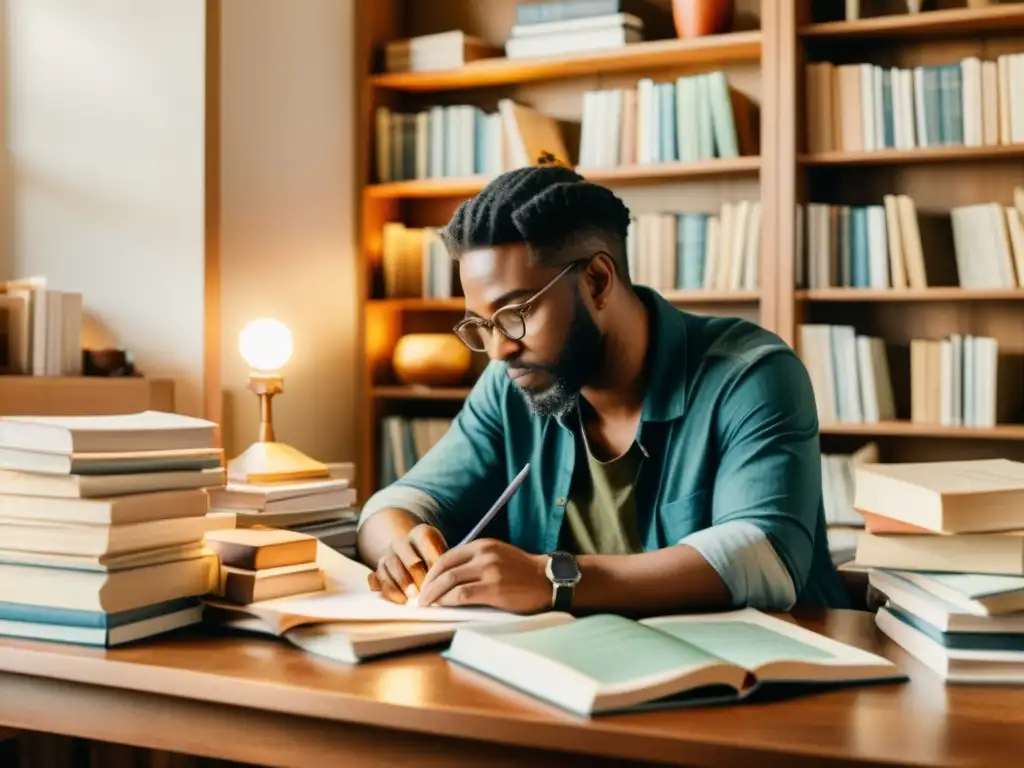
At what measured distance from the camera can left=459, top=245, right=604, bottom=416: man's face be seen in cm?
169

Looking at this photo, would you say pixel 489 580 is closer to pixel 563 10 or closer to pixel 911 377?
pixel 911 377

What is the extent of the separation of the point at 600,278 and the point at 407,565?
1.83 ft

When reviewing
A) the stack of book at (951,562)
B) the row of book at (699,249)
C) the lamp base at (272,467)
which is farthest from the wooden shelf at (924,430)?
the stack of book at (951,562)

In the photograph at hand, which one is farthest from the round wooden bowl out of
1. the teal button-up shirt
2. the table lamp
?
the teal button-up shirt

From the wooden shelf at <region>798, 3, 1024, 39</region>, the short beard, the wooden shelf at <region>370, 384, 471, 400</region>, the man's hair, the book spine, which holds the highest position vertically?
the book spine

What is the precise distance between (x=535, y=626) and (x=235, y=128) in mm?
2178

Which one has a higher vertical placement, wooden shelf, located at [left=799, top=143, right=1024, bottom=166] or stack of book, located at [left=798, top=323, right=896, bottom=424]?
wooden shelf, located at [left=799, top=143, right=1024, bottom=166]

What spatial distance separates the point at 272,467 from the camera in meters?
1.95

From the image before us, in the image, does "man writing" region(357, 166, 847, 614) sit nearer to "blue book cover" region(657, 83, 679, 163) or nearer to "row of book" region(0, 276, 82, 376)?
"row of book" region(0, 276, 82, 376)

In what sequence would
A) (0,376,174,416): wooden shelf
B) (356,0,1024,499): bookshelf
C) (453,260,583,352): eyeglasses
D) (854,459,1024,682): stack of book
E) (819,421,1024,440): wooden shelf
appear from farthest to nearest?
(356,0,1024,499): bookshelf → (819,421,1024,440): wooden shelf → (0,376,174,416): wooden shelf → (453,260,583,352): eyeglasses → (854,459,1024,682): stack of book

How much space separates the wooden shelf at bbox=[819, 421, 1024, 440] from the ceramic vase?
3.64 ft

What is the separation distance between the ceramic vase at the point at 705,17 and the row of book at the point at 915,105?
0.27 m

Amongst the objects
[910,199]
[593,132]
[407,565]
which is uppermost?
[593,132]

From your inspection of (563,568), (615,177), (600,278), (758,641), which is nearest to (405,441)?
(615,177)
